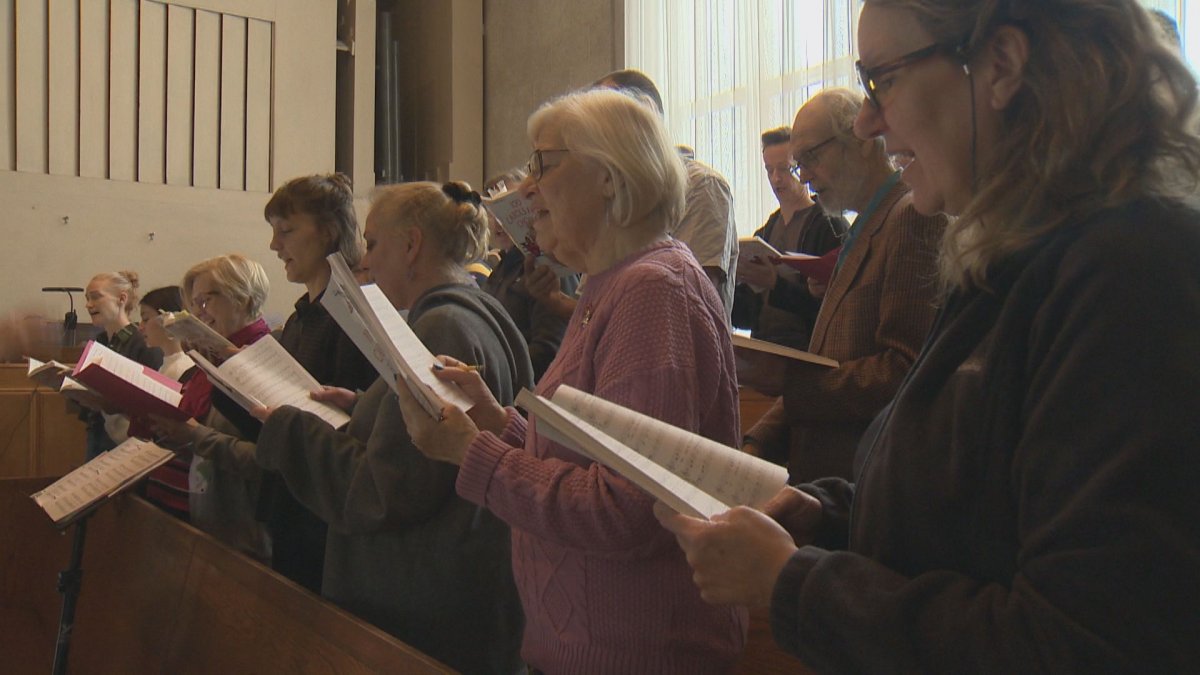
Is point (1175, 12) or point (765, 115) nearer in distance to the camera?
point (1175, 12)

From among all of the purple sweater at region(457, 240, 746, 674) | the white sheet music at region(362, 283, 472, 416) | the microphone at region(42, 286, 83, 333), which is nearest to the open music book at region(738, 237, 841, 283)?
the purple sweater at region(457, 240, 746, 674)

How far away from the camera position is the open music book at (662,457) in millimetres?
1038

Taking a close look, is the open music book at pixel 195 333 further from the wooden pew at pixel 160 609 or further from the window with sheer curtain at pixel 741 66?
the window with sheer curtain at pixel 741 66

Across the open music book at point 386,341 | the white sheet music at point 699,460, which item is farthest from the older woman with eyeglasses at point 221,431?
the white sheet music at point 699,460

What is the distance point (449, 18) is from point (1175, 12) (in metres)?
6.96

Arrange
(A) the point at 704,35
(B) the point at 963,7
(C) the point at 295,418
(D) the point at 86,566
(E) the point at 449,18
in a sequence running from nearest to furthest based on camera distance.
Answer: (B) the point at 963,7
(C) the point at 295,418
(D) the point at 86,566
(A) the point at 704,35
(E) the point at 449,18

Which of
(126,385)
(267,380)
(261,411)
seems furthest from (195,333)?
(261,411)

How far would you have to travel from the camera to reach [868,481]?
39.6 inches

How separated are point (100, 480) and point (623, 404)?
198 centimetres

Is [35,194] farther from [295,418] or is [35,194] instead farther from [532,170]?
[532,170]

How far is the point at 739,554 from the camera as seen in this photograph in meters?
0.99

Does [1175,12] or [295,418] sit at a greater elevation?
[1175,12]

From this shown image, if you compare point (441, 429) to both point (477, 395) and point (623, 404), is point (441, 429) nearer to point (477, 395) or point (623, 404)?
point (477, 395)

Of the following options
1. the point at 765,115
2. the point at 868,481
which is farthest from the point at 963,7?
the point at 765,115
